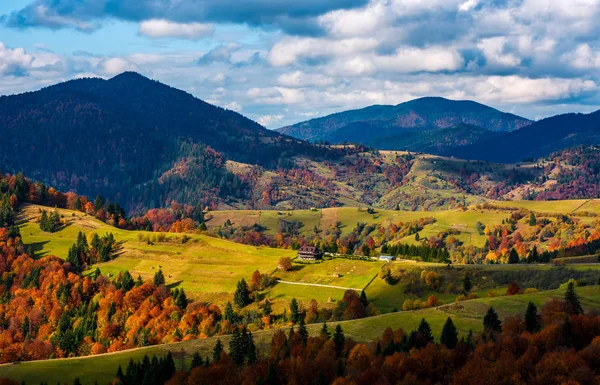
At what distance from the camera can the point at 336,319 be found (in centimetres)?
17012

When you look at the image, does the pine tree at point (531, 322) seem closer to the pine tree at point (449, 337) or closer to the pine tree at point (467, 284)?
the pine tree at point (449, 337)

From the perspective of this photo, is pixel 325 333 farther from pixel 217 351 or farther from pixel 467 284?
pixel 467 284

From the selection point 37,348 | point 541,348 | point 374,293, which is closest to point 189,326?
point 37,348

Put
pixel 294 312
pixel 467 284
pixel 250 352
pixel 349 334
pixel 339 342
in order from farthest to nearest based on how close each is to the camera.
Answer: pixel 467 284
pixel 294 312
pixel 349 334
pixel 250 352
pixel 339 342

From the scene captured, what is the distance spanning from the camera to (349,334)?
134 metres

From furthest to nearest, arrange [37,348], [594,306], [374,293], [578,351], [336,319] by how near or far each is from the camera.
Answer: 1. [374,293]
2. [37,348]
3. [336,319]
4. [594,306]
5. [578,351]

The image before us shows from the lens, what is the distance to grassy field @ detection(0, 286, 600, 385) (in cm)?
12431

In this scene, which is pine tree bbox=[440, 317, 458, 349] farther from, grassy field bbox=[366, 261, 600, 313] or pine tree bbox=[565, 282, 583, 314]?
grassy field bbox=[366, 261, 600, 313]

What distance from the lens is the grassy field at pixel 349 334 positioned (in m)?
124

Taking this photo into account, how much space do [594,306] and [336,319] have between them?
63.6 m

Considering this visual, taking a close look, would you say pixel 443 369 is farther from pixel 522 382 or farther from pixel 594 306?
pixel 594 306

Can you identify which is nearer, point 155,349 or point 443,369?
point 443,369

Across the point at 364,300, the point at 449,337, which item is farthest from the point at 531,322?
the point at 364,300

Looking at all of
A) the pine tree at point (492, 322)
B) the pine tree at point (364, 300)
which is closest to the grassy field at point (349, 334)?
the pine tree at point (492, 322)
